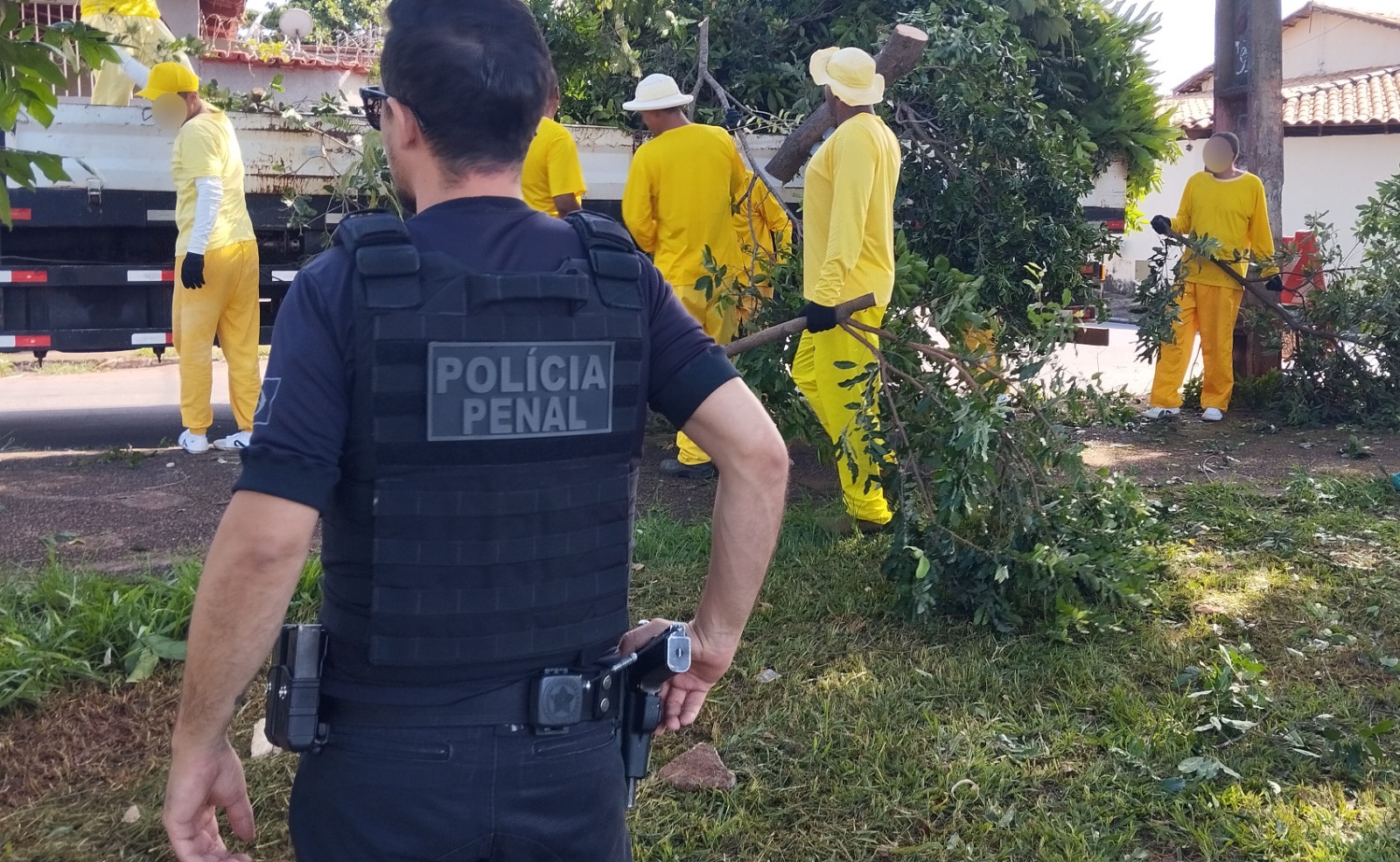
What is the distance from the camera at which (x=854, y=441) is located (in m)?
4.78

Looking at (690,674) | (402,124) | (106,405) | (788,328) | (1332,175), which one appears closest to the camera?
(402,124)

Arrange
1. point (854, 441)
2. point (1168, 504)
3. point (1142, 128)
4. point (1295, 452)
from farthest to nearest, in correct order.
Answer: point (1142, 128)
point (1295, 452)
point (1168, 504)
point (854, 441)

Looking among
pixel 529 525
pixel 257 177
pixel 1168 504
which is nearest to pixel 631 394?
pixel 529 525

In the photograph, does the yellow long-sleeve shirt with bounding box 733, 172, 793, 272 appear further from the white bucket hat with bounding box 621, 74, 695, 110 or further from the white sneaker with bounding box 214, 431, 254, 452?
the white sneaker with bounding box 214, 431, 254, 452

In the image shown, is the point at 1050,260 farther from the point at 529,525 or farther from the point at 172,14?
the point at 172,14

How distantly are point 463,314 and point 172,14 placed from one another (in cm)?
1242

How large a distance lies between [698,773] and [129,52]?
5.89 m

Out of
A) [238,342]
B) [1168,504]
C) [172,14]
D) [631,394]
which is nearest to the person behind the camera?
[631,394]

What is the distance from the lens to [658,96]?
625 centimetres

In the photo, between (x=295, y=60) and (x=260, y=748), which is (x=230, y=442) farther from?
(x=295, y=60)

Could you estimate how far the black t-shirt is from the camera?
59.4 inches

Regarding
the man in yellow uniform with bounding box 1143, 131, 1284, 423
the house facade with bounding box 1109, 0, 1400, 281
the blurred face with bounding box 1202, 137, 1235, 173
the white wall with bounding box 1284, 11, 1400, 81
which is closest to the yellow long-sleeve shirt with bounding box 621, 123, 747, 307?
the man in yellow uniform with bounding box 1143, 131, 1284, 423

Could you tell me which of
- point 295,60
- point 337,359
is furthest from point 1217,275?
point 337,359

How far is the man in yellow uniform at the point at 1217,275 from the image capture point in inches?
330
